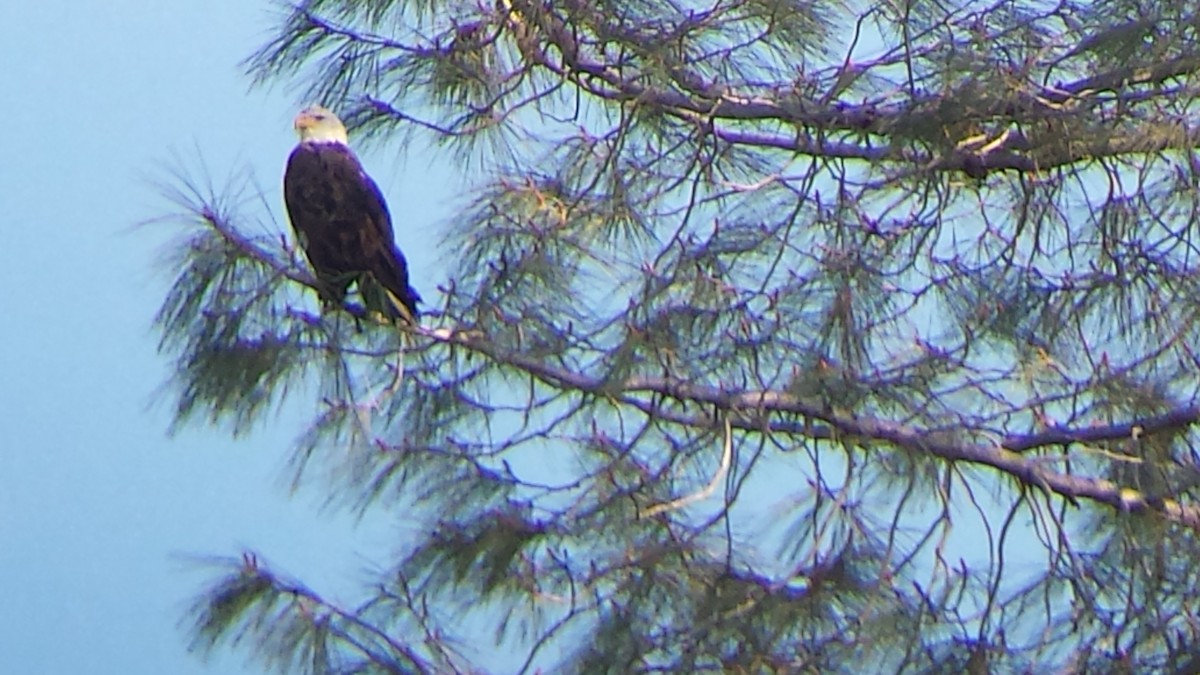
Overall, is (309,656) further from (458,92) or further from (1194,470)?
(1194,470)

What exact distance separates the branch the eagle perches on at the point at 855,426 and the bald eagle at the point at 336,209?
0.65 feet

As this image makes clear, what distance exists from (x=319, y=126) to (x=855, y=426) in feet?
2.18

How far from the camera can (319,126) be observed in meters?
2.00

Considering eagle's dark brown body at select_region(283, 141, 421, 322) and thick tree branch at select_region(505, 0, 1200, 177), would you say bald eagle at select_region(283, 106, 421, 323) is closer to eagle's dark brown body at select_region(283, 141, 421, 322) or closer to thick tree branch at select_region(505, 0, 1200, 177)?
Result: eagle's dark brown body at select_region(283, 141, 421, 322)

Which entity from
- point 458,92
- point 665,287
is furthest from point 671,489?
point 458,92

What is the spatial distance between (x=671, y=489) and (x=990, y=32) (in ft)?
1.65

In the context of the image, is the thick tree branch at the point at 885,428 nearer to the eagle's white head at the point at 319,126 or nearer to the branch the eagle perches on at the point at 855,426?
the branch the eagle perches on at the point at 855,426

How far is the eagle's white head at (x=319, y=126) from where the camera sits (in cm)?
189

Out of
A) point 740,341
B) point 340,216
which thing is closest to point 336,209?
→ point 340,216

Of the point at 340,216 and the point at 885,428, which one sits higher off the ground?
the point at 340,216

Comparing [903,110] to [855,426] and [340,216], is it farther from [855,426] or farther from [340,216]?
[340,216]

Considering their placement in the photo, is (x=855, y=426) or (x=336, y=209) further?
(x=336, y=209)

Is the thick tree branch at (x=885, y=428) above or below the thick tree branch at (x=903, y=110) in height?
below

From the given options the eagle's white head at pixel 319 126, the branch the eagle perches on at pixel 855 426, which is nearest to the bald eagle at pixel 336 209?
the eagle's white head at pixel 319 126
